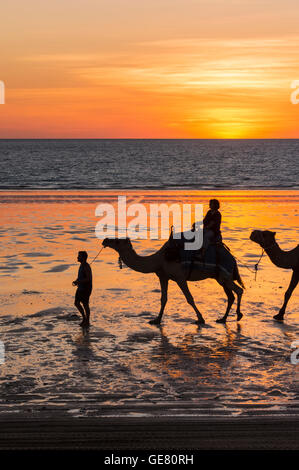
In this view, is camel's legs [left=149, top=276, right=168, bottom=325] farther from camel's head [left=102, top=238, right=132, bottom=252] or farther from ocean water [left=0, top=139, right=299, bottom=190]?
ocean water [left=0, top=139, right=299, bottom=190]

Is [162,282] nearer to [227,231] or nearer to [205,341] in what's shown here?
[205,341]

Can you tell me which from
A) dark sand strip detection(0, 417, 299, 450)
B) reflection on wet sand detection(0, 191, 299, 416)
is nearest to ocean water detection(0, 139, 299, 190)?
reflection on wet sand detection(0, 191, 299, 416)

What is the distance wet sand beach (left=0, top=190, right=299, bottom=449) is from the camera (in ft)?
24.7

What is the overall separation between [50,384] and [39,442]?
1.74 m

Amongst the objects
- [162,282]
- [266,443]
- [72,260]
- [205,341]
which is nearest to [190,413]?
[266,443]

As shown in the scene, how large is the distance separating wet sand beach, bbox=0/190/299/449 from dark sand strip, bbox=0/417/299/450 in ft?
0.07

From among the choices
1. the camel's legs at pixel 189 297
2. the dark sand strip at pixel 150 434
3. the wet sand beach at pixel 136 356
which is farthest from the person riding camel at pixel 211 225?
the dark sand strip at pixel 150 434

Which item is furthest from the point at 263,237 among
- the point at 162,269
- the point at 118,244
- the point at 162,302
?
the point at 118,244

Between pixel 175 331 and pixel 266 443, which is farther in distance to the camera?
pixel 175 331

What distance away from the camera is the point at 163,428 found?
7.24 meters

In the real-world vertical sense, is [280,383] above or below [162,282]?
below

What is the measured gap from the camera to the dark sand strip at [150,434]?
22.5 ft

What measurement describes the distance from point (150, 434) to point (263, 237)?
216 inches
